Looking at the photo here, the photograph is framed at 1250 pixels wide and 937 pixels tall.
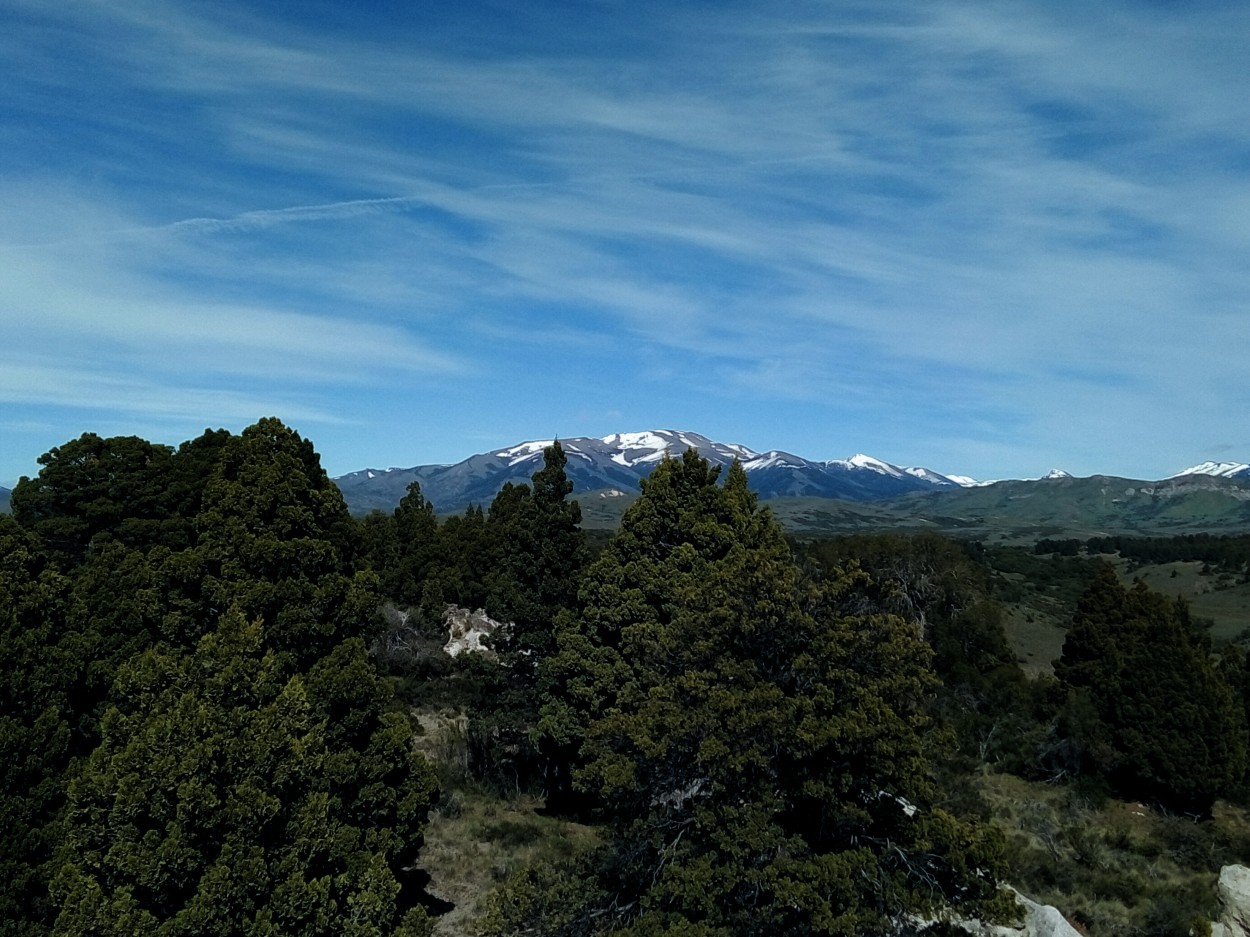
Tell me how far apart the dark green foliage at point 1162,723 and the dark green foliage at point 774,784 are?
19.5 m

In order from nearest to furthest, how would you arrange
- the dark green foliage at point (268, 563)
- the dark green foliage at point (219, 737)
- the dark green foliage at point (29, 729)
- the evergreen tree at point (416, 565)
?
the dark green foliage at point (219, 737), the dark green foliage at point (29, 729), the dark green foliage at point (268, 563), the evergreen tree at point (416, 565)

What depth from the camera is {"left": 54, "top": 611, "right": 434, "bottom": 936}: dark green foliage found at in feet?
30.0

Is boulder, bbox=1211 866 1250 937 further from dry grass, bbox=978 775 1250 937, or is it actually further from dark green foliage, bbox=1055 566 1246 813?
dark green foliage, bbox=1055 566 1246 813

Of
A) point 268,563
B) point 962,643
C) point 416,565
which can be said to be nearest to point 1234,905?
point 268,563

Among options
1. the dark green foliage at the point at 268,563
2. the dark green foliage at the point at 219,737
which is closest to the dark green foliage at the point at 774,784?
the dark green foliage at the point at 219,737

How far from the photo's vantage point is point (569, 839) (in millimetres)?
23250

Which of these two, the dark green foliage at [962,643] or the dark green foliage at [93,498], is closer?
the dark green foliage at [93,498]

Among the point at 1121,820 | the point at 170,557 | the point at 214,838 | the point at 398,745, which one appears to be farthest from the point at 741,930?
the point at 1121,820

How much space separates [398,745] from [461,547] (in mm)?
42071

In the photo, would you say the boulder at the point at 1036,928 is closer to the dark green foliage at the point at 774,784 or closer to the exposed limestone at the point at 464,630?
the dark green foliage at the point at 774,784

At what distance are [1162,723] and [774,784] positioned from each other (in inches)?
→ 857

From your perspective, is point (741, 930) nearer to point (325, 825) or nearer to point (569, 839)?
point (325, 825)

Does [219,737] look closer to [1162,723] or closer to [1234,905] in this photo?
[1234,905]

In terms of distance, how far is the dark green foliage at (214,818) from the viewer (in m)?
9.13
